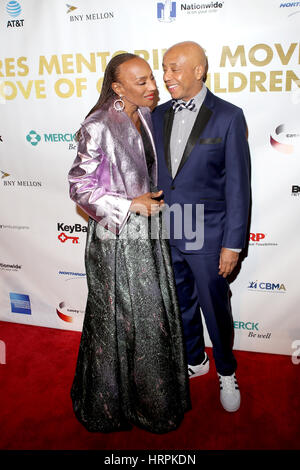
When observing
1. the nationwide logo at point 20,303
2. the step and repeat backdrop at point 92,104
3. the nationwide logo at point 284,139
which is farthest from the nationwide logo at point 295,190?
the nationwide logo at point 20,303

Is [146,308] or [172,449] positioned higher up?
[146,308]

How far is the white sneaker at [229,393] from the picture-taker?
2.18m

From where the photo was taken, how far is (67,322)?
3111 millimetres

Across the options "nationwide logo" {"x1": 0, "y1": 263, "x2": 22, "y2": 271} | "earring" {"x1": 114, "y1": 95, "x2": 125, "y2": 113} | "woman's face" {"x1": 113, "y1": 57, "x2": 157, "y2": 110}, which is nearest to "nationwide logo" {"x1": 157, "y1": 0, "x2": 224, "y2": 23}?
"woman's face" {"x1": 113, "y1": 57, "x2": 157, "y2": 110}

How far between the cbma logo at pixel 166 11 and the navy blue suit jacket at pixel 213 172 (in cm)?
65

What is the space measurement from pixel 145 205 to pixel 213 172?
42cm

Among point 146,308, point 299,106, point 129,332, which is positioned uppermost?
point 299,106

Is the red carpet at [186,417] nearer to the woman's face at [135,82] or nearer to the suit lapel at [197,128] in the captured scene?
the suit lapel at [197,128]

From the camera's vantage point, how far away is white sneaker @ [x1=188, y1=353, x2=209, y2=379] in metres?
2.49

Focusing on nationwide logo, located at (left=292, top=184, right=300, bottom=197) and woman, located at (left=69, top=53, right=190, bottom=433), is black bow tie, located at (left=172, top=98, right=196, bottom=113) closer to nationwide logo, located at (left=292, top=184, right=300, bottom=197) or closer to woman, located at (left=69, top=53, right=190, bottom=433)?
woman, located at (left=69, top=53, right=190, bottom=433)

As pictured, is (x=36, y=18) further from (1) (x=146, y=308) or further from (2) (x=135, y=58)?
(1) (x=146, y=308)

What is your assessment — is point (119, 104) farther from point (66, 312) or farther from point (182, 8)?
point (66, 312)

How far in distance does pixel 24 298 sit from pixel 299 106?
8.03 feet
